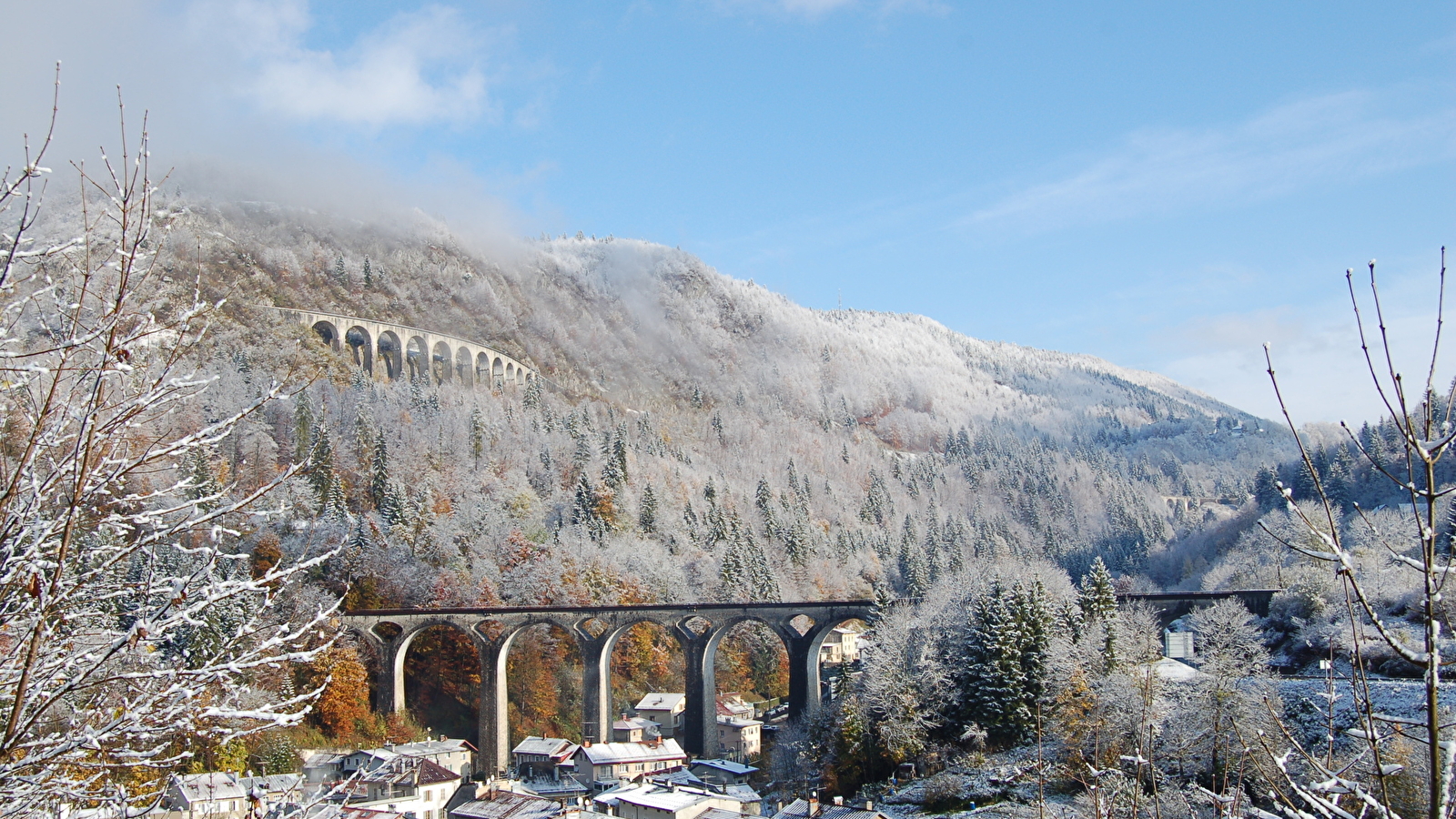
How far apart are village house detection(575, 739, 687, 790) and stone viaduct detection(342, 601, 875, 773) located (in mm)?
2922

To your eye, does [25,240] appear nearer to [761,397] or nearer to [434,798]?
[434,798]

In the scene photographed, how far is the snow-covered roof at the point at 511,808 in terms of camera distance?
31.6 metres

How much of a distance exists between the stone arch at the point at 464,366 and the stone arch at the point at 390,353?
25.2 feet

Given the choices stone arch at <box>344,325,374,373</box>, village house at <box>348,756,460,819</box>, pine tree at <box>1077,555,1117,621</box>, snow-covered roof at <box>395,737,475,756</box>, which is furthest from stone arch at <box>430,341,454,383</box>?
pine tree at <box>1077,555,1117,621</box>

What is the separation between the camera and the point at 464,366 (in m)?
112

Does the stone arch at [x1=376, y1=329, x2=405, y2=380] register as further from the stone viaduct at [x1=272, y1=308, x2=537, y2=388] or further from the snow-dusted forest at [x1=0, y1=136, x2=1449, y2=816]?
the snow-dusted forest at [x1=0, y1=136, x2=1449, y2=816]

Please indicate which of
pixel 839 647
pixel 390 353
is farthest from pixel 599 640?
pixel 390 353

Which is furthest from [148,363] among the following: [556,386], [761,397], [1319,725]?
[761,397]

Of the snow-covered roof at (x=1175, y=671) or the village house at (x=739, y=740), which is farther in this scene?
the village house at (x=739, y=740)

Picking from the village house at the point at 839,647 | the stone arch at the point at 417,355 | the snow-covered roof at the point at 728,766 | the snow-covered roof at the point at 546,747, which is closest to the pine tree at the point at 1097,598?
the snow-covered roof at the point at 728,766

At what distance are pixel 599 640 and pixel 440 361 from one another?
68248mm

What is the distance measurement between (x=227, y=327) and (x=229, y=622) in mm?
55555

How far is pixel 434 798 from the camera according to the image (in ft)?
121

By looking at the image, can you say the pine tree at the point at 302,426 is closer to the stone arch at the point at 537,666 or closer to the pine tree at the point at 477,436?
the pine tree at the point at 477,436
